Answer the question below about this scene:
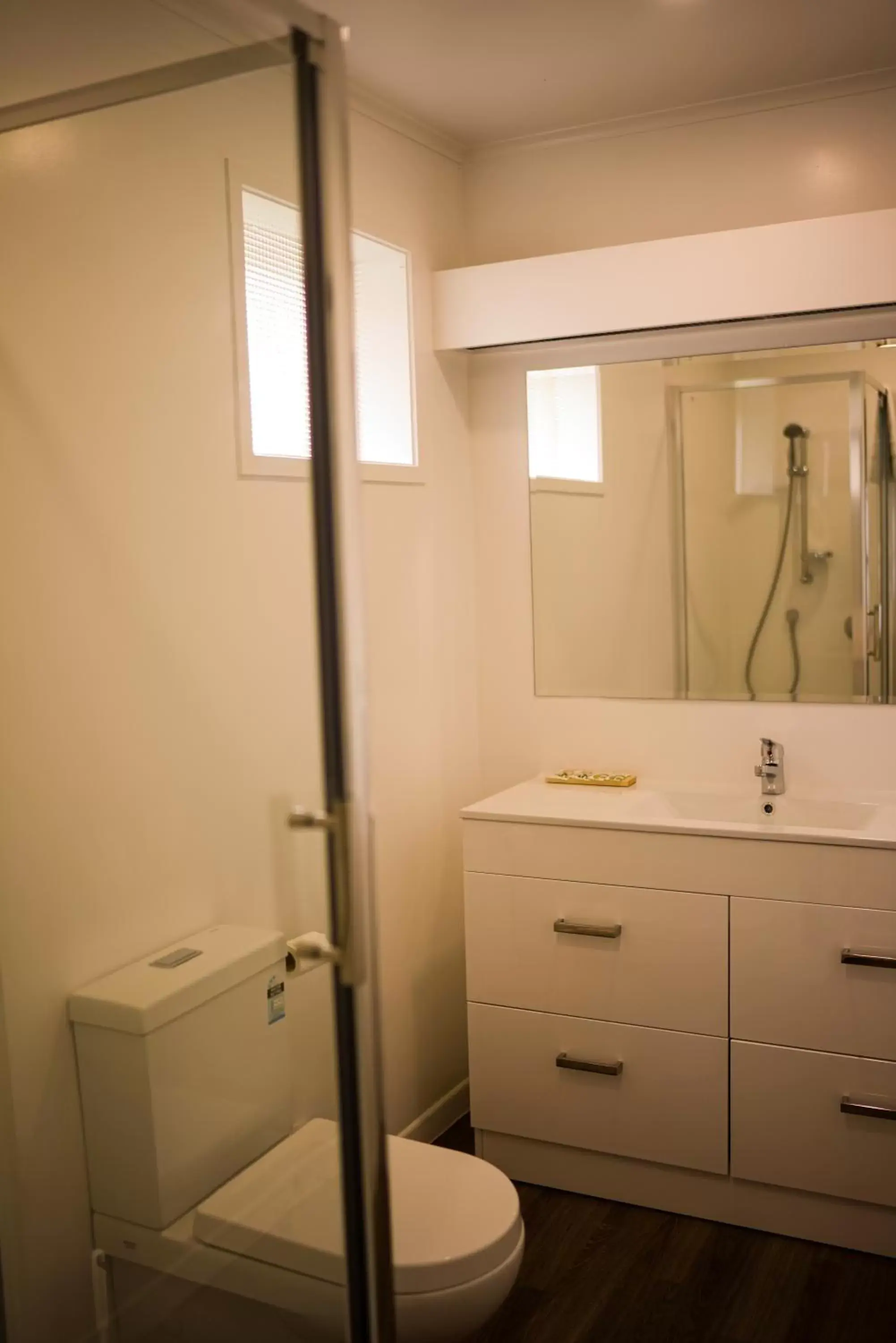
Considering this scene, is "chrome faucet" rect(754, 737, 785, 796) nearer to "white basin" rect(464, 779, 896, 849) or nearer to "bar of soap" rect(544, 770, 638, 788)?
"white basin" rect(464, 779, 896, 849)

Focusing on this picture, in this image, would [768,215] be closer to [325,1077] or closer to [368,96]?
[368,96]

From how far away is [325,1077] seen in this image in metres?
1.47

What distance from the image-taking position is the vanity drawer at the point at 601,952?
2623mm

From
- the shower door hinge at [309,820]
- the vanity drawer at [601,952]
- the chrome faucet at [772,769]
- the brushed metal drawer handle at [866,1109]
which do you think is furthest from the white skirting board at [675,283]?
the shower door hinge at [309,820]

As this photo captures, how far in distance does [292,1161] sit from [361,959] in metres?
0.35

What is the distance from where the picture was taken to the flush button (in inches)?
64.3

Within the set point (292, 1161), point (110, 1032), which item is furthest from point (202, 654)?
point (292, 1161)

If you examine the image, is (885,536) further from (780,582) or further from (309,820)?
(309,820)

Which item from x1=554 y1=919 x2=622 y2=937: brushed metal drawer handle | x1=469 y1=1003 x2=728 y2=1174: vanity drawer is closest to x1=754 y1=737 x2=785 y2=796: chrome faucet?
x1=554 y1=919 x2=622 y2=937: brushed metal drawer handle

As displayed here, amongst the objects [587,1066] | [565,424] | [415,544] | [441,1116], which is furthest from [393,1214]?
[565,424]

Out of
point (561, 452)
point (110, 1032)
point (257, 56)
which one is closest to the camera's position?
point (257, 56)

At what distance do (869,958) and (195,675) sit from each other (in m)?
1.59

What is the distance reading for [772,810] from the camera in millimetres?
2854

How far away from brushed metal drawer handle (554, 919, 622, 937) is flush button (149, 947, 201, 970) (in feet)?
4.21
